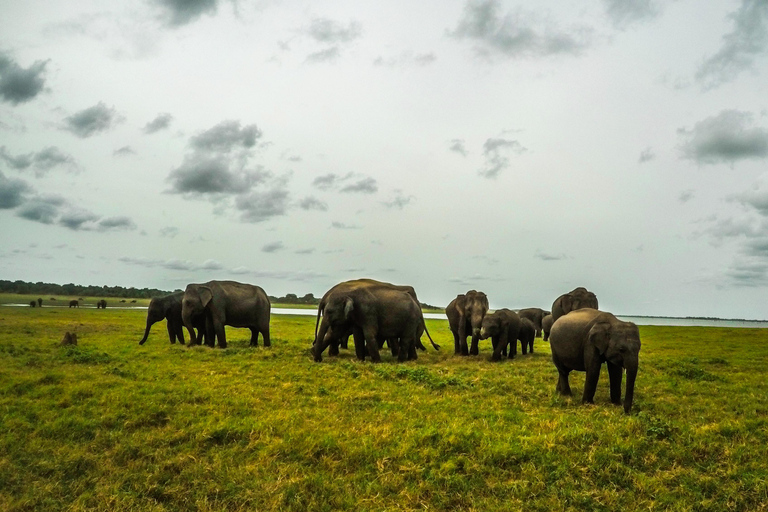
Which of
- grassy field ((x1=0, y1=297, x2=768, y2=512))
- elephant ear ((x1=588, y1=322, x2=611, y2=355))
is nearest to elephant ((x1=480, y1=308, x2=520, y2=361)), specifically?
grassy field ((x1=0, y1=297, x2=768, y2=512))

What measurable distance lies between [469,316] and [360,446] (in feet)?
46.7

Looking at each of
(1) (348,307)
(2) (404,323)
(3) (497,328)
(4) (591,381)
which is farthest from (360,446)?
(3) (497,328)

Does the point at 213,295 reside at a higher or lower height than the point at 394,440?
higher

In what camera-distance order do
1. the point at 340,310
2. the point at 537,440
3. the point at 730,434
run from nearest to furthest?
1. the point at 537,440
2. the point at 730,434
3. the point at 340,310

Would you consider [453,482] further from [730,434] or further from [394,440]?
[730,434]

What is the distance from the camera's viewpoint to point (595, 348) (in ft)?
35.2

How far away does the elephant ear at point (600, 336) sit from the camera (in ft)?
34.8

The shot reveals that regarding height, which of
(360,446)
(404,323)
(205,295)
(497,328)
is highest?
(205,295)

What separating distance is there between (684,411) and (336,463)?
824 centimetres

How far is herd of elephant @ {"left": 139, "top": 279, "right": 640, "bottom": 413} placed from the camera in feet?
35.4

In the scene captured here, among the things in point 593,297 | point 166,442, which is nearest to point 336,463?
point 166,442

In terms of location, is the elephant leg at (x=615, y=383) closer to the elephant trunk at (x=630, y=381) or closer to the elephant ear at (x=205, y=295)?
the elephant trunk at (x=630, y=381)

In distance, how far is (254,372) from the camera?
45.6ft

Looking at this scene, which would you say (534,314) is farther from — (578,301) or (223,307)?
(223,307)
